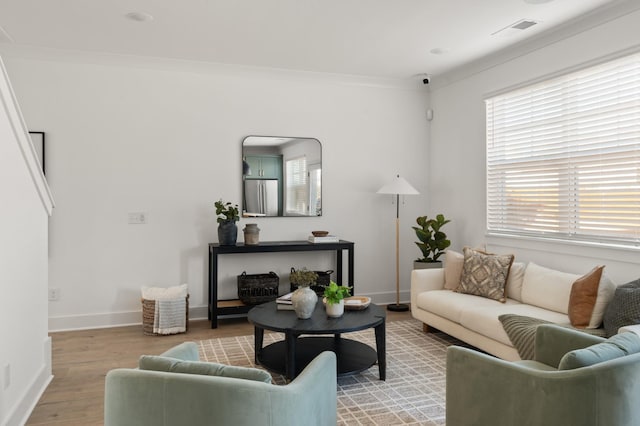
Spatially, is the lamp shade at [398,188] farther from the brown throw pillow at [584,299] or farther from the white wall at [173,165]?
the brown throw pillow at [584,299]

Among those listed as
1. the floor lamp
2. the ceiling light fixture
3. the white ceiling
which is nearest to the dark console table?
the floor lamp

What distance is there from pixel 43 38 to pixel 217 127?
1744 mm

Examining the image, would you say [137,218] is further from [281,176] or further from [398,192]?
[398,192]

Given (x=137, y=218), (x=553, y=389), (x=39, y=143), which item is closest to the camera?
(x=553, y=389)

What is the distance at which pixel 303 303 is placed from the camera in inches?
131

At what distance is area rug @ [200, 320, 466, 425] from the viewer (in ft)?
9.32

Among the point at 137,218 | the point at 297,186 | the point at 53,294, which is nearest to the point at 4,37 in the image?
the point at 137,218

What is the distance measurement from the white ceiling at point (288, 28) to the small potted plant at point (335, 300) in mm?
2074

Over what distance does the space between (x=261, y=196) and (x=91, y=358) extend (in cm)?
232

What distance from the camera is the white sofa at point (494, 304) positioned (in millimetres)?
3498

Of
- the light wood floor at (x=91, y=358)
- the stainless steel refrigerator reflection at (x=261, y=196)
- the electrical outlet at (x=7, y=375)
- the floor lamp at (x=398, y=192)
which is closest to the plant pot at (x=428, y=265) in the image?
the floor lamp at (x=398, y=192)

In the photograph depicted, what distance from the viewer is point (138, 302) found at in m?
4.96

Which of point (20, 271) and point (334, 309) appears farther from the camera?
point (334, 309)

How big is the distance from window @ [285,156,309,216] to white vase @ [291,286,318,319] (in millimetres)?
2205
